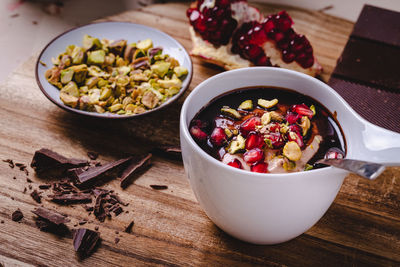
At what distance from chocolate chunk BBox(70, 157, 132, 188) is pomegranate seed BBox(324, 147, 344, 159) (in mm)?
435

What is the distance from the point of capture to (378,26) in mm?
1258

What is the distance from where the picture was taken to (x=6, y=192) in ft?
2.77

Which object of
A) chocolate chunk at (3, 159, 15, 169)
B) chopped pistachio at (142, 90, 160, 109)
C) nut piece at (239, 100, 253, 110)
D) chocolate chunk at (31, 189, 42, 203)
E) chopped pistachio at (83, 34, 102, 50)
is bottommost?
chocolate chunk at (3, 159, 15, 169)

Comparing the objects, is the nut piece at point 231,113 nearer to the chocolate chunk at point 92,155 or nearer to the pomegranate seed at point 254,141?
the pomegranate seed at point 254,141

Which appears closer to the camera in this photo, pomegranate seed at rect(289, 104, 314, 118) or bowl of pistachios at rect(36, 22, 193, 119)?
pomegranate seed at rect(289, 104, 314, 118)

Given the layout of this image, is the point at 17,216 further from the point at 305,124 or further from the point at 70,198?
the point at 305,124

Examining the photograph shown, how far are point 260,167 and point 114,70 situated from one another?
0.61 m

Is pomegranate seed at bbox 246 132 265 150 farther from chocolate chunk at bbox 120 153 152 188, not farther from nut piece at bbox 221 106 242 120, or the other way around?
chocolate chunk at bbox 120 153 152 188

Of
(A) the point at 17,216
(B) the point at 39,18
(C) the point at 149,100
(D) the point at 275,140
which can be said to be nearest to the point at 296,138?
(D) the point at 275,140

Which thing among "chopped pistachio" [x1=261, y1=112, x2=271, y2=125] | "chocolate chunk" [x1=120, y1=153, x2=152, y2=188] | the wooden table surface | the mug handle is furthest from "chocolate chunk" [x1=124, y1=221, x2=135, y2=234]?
the mug handle

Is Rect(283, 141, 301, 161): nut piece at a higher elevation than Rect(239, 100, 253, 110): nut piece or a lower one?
higher

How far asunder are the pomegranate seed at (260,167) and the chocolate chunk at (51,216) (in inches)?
15.0

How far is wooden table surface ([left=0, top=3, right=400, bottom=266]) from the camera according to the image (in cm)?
74

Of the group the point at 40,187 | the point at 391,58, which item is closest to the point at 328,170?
the point at 40,187
